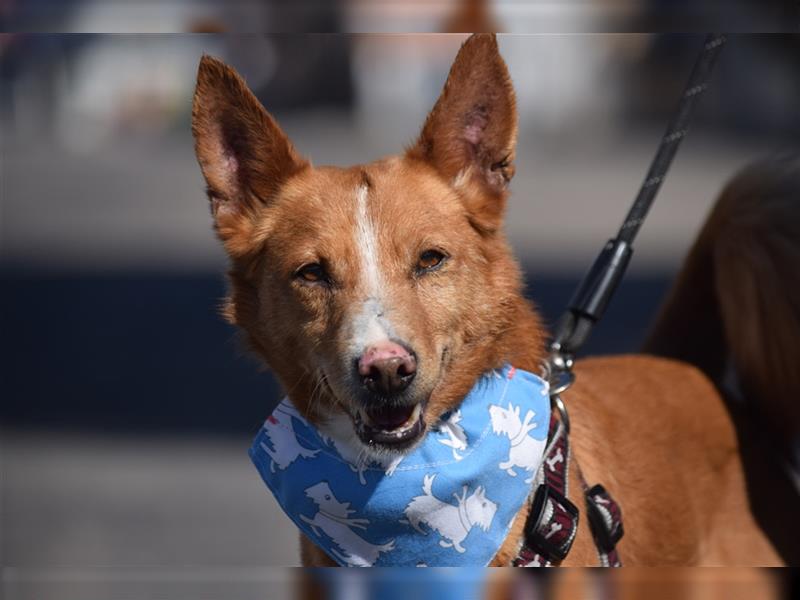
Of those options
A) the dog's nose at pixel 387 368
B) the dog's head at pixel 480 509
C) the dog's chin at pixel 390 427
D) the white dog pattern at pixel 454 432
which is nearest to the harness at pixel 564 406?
the dog's head at pixel 480 509

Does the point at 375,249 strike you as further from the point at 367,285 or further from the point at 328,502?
the point at 328,502

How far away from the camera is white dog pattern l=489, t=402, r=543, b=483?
115 inches

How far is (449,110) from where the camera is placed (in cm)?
312

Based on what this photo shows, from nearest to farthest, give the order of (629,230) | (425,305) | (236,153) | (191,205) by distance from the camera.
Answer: (425,305) → (236,153) → (629,230) → (191,205)

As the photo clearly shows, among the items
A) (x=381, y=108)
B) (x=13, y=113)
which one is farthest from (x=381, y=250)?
(x=13, y=113)

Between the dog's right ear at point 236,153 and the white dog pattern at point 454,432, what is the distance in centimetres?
80

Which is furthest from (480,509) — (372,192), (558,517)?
(372,192)

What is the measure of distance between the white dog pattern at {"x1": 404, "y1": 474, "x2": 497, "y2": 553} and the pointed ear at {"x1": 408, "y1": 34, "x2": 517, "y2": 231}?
0.79 meters

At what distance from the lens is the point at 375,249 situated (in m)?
3.01

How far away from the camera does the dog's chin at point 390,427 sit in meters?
2.82

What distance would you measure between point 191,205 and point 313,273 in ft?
36.3

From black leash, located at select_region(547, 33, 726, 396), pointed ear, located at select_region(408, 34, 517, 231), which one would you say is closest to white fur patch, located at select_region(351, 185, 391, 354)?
pointed ear, located at select_region(408, 34, 517, 231)

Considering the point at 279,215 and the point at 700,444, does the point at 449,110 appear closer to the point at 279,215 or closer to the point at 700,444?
the point at 279,215

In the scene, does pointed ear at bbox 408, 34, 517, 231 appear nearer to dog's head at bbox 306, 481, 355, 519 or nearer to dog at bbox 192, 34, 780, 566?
dog at bbox 192, 34, 780, 566
